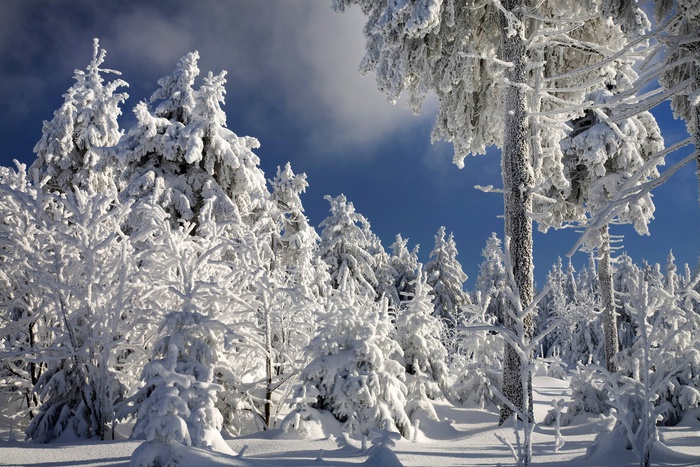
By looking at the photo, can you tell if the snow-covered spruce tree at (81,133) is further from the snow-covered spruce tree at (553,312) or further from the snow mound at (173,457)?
the snow-covered spruce tree at (553,312)

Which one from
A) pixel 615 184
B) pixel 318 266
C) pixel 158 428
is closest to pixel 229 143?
pixel 318 266

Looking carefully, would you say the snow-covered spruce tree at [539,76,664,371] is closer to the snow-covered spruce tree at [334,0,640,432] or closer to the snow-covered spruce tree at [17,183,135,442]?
the snow-covered spruce tree at [334,0,640,432]

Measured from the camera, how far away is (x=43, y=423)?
18.8 ft

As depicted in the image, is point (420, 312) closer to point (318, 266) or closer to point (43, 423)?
point (43, 423)

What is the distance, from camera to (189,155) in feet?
41.5

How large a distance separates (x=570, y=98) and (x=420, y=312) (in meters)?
5.82

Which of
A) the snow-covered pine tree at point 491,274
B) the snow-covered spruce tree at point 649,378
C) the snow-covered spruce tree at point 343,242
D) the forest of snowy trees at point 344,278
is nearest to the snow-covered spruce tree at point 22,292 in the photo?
the forest of snowy trees at point 344,278

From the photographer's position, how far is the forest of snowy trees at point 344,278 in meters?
4.80

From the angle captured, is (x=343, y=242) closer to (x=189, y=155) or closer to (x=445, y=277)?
(x=445, y=277)

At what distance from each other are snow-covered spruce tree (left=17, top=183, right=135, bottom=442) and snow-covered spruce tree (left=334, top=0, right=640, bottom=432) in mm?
5477

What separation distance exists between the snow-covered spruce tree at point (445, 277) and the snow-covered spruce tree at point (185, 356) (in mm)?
24577

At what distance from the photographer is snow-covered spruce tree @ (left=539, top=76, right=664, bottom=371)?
1401 cm

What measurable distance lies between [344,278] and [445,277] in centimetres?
2409

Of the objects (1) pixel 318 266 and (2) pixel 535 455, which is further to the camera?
(1) pixel 318 266
